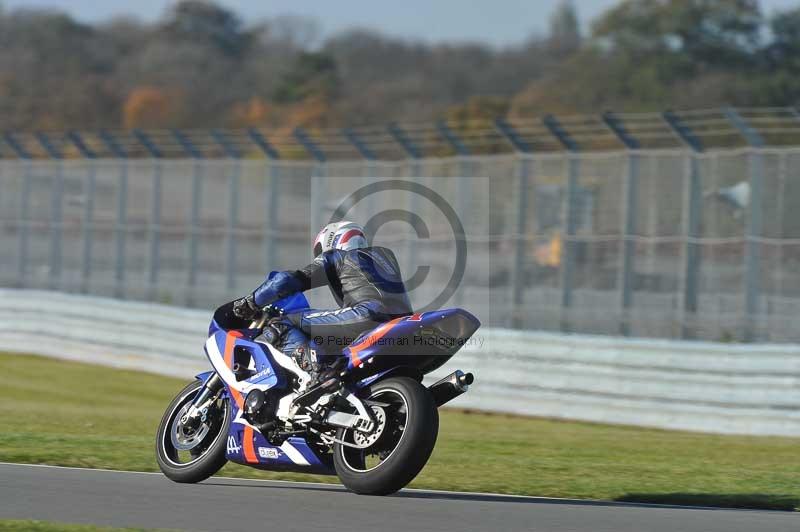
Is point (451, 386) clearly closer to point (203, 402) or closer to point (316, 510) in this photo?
point (316, 510)

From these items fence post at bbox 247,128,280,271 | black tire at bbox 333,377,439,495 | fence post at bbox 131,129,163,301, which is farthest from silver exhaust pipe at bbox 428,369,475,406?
fence post at bbox 131,129,163,301

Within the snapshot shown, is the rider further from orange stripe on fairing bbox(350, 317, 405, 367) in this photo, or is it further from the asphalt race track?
the asphalt race track

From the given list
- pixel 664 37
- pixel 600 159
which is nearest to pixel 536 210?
pixel 600 159

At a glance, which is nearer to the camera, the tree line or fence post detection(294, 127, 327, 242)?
fence post detection(294, 127, 327, 242)

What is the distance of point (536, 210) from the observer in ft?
62.5

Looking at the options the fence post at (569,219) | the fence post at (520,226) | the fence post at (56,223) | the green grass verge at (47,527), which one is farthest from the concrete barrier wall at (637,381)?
the fence post at (56,223)

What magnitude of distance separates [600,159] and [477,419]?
417cm

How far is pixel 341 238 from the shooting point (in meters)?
8.87

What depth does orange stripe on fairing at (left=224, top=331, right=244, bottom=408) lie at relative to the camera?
9.02 meters

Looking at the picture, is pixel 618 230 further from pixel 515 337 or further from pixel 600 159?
pixel 515 337

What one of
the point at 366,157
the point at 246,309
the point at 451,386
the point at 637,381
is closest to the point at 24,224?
the point at 366,157

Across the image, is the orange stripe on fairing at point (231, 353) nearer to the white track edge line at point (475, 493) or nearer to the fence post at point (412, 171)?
the white track edge line at point (475, 493)

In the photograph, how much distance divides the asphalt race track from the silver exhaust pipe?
0.60 m

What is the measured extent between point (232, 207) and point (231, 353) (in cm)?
1491
